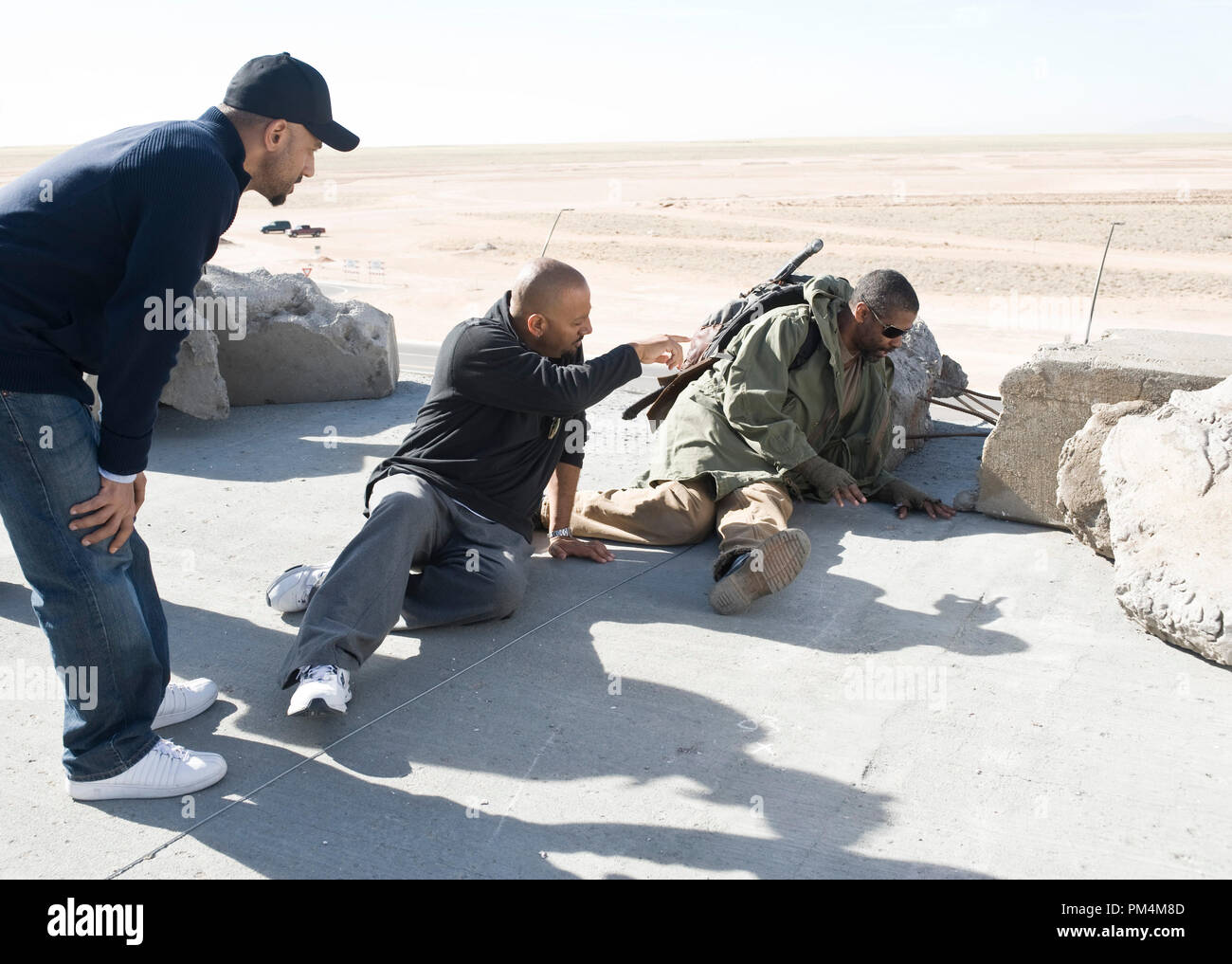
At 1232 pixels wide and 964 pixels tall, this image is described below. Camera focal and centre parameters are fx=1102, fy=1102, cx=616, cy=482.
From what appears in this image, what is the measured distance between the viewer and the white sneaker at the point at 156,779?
9.36 feet

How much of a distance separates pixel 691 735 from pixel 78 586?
1.69m

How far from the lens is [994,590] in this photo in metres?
4.23

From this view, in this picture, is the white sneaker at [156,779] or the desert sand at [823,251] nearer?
the white sneaker at [156,779]

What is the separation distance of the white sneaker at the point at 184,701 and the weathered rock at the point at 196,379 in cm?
326

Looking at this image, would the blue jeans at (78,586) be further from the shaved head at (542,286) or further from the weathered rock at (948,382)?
the weathered rock at (948,382)

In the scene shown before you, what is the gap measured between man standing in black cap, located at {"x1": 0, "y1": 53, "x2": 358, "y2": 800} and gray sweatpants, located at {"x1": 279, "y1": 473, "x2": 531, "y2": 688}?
0.58m

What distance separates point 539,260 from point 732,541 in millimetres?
1256

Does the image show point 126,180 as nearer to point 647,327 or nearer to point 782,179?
point 647,327

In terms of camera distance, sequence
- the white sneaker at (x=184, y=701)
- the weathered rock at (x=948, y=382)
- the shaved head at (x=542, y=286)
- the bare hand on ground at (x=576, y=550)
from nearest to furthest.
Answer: the white sneaker at (x=184, y=701)
the shaved head at (x=542, y=286)
the bare hand on ground at (x=576, y=550)
the weathered rock at (x=948, y=382)

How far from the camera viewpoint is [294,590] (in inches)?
154

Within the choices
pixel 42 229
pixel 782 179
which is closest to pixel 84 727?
pixel 42 229

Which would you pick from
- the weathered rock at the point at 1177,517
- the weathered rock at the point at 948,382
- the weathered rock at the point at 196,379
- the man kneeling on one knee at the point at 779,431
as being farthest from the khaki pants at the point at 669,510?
the weathered rock at the point at 196,379

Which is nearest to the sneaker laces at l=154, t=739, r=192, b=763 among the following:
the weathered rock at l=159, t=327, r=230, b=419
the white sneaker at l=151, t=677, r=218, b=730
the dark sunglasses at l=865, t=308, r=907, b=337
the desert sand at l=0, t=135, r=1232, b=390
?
the white sneaker at l=151, t=677, r=218, b=730

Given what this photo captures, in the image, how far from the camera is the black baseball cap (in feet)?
9.00
